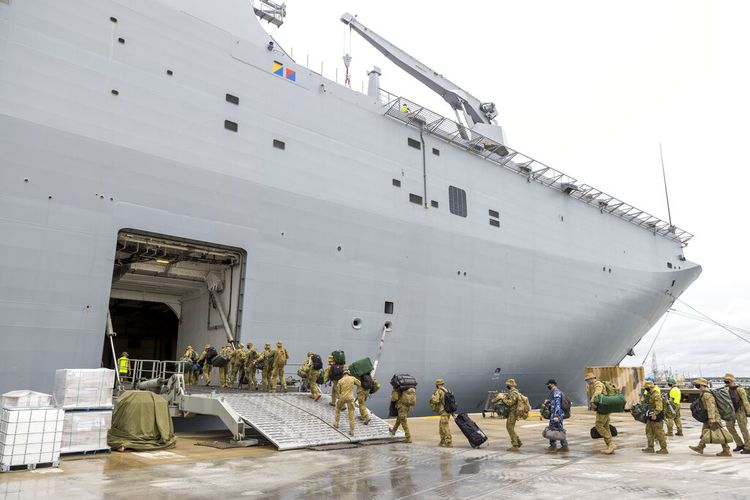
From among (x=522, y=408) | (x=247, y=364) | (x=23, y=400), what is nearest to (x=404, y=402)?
(x=522, y=408)

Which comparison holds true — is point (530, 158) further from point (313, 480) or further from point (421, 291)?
point (313, 480)

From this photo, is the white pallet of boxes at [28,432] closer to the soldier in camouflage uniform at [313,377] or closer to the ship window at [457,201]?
the soldier in camouflage uniform at [313,377]

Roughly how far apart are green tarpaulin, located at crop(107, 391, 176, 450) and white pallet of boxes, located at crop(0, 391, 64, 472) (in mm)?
1337

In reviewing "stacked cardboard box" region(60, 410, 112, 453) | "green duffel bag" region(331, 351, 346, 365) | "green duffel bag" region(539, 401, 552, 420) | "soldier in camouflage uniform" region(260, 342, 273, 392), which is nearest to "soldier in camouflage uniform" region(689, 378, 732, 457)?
"green duffel bag" region(539, 401, 552, 420)

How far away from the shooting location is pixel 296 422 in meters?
9.09

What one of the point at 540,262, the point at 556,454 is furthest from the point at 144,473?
Result: the point at 540,262

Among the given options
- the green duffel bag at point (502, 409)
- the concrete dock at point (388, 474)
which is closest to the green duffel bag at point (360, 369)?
the concrete dock at point (388, 474)

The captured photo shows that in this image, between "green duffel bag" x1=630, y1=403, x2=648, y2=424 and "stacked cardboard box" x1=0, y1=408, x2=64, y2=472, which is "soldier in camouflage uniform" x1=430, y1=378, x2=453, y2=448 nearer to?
"green duffel bag" x1=630, y1=403, x2=648, y2=424

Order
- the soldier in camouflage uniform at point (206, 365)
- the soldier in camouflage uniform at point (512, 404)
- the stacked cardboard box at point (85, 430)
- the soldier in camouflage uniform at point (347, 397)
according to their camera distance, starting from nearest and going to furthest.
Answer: the stacked cardboard box at point (85, 430)
the soldier in camouflage uniform at point (512, 404)
the soldier in camouflage uniform at point (347, 397)
the soldier in camouflage uniform at point (206, 365)

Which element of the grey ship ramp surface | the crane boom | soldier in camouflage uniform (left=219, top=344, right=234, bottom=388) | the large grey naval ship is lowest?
the grey ship ramp surface

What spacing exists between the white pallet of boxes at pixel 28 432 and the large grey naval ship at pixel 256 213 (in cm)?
337

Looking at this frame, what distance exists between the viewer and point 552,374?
1962 centimetres

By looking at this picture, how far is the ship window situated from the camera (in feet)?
56.0

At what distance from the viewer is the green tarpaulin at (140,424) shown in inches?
312
